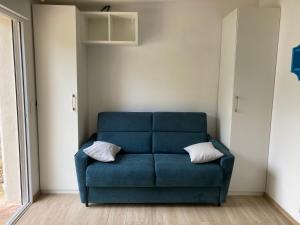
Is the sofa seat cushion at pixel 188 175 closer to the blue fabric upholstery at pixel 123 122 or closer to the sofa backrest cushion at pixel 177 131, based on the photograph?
the sofa backrest cushion at pixel 177 131

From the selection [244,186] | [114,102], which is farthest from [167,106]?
[244,186]

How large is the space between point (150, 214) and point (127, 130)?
107 centimetres

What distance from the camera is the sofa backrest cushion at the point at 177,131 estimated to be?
311 centimetres

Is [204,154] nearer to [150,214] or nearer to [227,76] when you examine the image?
[150,214]

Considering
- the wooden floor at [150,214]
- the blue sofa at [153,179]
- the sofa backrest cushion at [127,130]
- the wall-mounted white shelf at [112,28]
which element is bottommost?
the wooden floor at [150,214]

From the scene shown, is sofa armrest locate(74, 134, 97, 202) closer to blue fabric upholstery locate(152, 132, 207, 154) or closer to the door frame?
the door frame

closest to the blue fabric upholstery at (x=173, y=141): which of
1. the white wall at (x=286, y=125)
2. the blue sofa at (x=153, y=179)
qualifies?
the blue sofa at (x=153, y=179)

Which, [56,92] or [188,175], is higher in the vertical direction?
[56,92]

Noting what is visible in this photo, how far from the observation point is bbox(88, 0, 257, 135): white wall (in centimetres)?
323

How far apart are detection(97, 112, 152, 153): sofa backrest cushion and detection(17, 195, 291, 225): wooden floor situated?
729mm

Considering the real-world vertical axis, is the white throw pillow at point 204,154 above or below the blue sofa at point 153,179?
above

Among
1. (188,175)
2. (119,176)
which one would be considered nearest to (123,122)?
(119,176)

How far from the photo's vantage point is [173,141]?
122 inches

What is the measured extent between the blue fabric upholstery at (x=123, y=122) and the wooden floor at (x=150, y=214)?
0.94 meters
